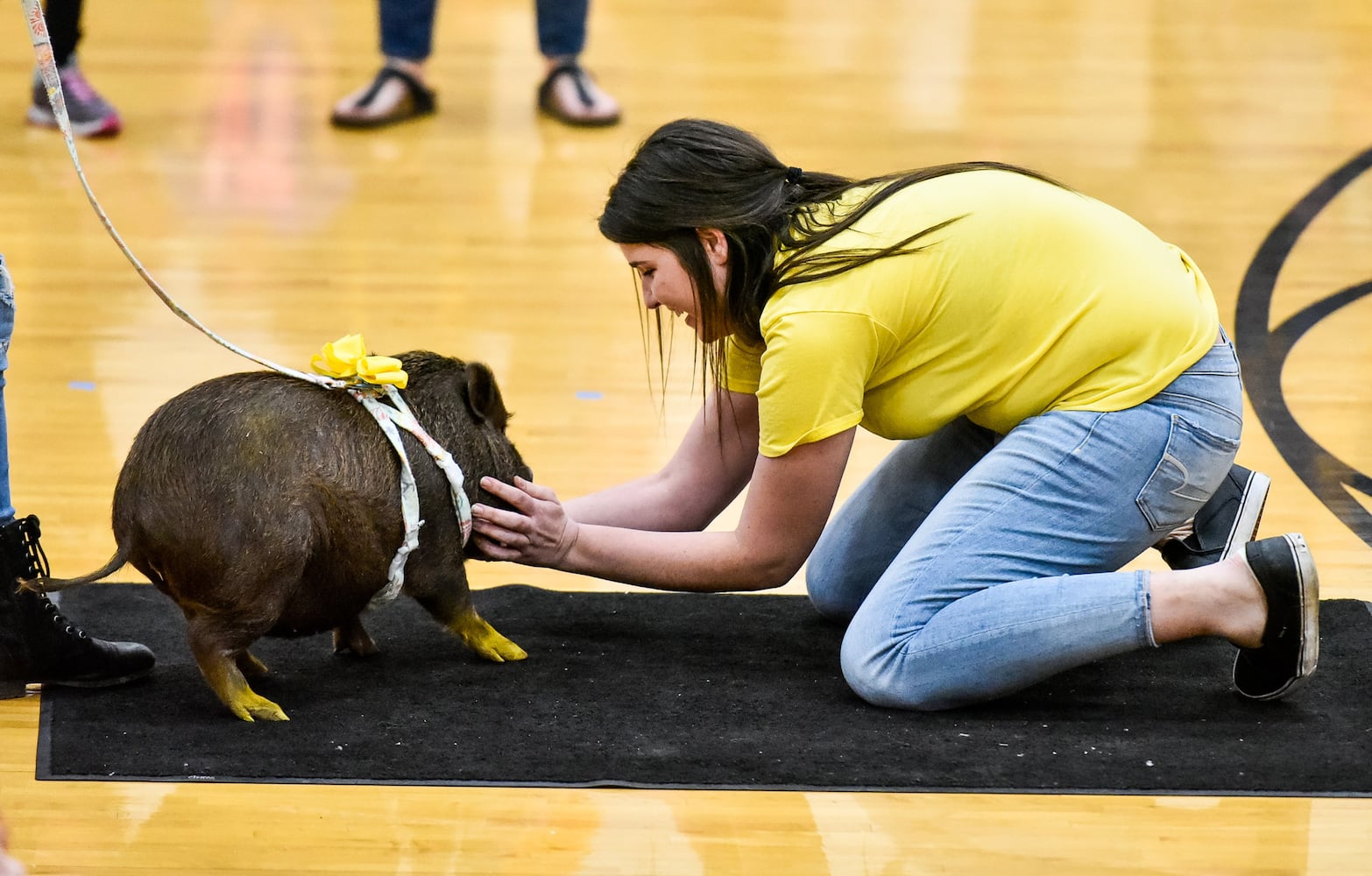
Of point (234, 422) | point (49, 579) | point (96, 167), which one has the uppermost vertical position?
point (234, 422)

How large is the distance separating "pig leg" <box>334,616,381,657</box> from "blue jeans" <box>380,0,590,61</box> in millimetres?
3481

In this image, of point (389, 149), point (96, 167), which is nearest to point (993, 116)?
point (389, 149)

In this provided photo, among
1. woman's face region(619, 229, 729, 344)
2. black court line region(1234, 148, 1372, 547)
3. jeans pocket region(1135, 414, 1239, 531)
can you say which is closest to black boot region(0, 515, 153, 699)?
woman's face region(619, 229, 729, 344)

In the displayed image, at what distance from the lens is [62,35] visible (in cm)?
531

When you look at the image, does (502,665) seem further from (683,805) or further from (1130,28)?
(1130,28)

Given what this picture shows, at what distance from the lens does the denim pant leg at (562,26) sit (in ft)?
18.6

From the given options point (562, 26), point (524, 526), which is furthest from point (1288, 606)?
point (562, 26)

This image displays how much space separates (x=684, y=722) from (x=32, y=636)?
0.96m

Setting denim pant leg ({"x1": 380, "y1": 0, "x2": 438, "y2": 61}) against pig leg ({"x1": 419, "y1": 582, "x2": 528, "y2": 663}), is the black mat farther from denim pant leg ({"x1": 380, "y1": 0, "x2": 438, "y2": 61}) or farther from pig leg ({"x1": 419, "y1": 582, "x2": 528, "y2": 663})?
denim pant leg ({"x1": 380, "y1": 0, "x2": 438, "y2": 61})

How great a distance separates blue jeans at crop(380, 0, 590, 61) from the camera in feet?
18.3

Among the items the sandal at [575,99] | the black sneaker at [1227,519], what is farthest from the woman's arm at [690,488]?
the sandal at [575,99]

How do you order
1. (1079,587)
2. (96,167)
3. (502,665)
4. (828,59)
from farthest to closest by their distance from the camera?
(828,59)
(96,167)
(502,665)
(1079,587)

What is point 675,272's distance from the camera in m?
2.29

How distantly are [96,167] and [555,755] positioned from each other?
140 inches
